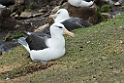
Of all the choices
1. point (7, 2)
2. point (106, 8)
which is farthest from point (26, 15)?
point (106, 8)

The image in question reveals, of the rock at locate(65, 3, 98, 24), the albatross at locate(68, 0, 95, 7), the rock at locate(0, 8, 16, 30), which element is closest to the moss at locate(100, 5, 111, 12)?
the rock at locate(0, 8, 16, 30)

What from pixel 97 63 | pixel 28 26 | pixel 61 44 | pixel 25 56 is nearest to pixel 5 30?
pixel 28 26

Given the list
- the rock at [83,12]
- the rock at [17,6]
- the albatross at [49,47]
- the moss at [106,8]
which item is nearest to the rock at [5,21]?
the rock at [17,6]

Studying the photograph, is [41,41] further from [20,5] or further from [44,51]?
[20,5]

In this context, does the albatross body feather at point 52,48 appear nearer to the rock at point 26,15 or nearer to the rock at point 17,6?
the rock at point 26,15

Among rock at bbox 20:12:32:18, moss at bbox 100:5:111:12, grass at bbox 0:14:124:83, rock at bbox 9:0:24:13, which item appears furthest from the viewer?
rock at bbox 9:0:24:13

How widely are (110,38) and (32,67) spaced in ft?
9.48

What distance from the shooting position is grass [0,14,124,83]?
9.55 metres

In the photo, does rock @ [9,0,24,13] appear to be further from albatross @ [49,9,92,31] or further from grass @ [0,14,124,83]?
grass @ [0,14,124,83]

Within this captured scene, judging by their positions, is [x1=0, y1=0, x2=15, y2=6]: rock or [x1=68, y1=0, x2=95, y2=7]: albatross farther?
[x1=0, y1=0, x2=15, y2=6]: rock

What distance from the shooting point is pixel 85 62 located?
10.9m

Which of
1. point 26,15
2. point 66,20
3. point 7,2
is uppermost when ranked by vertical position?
point 66,20

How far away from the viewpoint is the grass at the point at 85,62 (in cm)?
955

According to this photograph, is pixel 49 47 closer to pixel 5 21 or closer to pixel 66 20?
pixel 66 20
